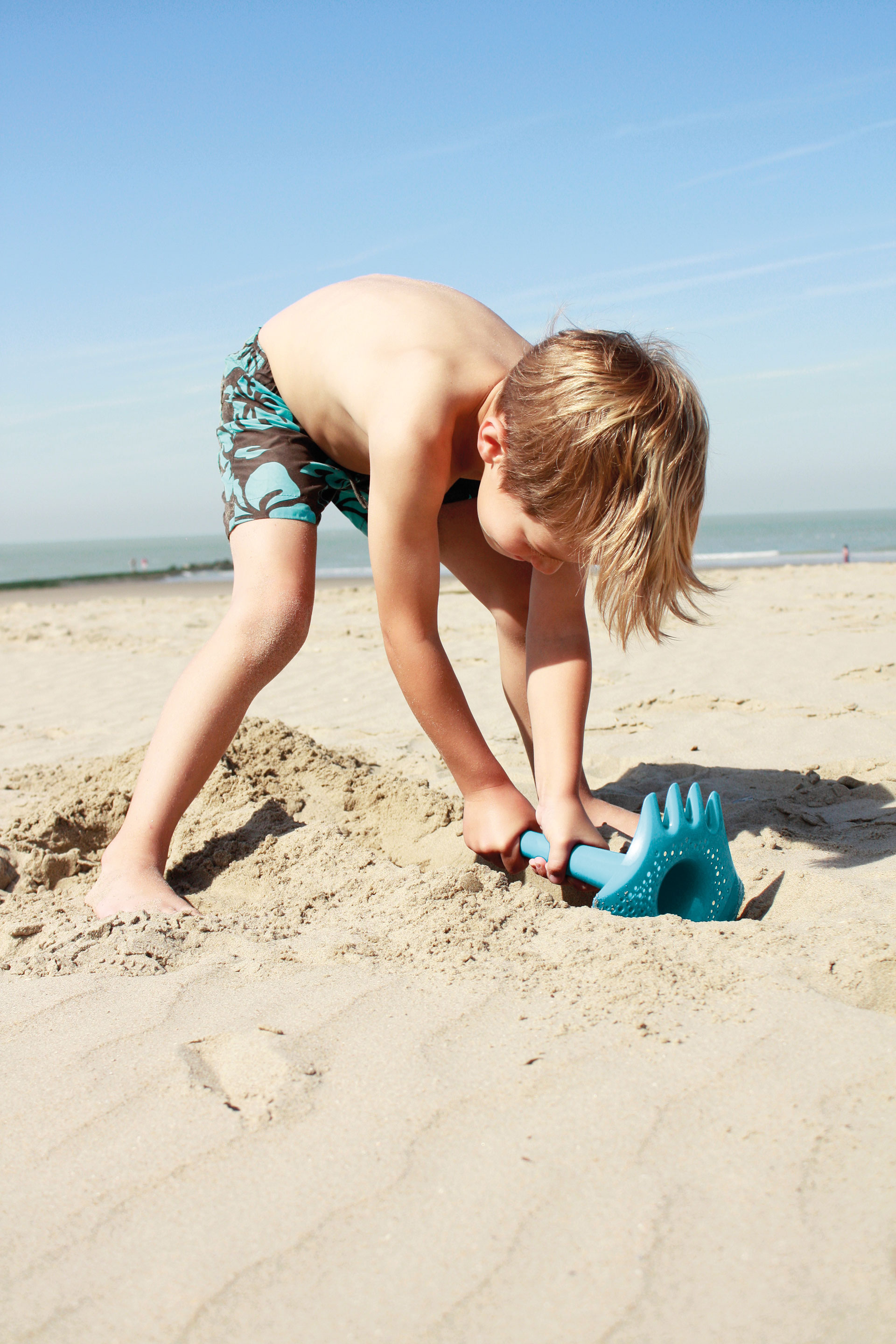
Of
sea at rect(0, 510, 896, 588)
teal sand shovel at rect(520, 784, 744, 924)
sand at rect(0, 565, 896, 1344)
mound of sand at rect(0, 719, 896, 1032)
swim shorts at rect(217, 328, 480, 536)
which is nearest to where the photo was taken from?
sand at rect(0, 565, 896, 1344)

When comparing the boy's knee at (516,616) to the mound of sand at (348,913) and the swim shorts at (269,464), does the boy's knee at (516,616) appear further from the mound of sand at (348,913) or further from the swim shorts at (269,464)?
the mound of sand at (348,913)

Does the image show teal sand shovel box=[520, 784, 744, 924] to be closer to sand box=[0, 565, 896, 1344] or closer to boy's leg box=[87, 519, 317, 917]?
sand box=[0, 565, 896, 1344]

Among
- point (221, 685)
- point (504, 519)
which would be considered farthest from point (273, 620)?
point (504, 519)

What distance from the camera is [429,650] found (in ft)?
6.23

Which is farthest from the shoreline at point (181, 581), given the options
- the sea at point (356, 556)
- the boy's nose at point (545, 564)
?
the boy's nose at point (545, 564)

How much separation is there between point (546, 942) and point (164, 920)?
2.24 ft

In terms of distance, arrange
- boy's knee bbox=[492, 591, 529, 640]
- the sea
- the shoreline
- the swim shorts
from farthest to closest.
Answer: the sea
the shoreline
boy's knee bbox=[492, 591, 529, 640]
the swim shorts

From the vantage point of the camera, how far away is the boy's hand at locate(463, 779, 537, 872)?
1.84m

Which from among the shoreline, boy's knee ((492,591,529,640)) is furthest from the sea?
boy's knee ((492,591,529,640))

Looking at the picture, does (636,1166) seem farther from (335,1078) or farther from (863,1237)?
(335,1078)

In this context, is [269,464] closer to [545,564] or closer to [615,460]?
[545,564]

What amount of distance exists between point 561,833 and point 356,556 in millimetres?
23253

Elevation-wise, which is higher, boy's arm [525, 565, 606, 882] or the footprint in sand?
boy's arm [525, 565, 606, 882]

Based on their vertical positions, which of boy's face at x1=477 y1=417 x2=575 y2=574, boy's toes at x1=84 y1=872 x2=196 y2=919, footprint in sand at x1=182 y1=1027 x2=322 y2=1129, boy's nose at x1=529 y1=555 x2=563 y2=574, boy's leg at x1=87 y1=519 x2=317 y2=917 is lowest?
boy's toes at x1=84 y1=872 x2=196 y2=919
